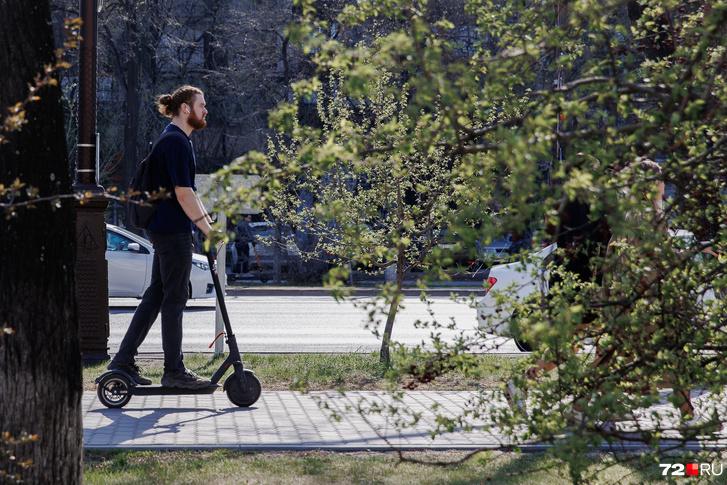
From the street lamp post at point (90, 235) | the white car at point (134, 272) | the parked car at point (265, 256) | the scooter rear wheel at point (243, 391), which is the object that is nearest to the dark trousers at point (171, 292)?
the scooter rear wheel at point (243, 391)

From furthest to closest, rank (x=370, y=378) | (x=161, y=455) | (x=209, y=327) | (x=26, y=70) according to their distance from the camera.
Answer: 1. (x=209, y=327)
2. (x=370, y=378)
3. (x=161, y=455)
4. (x=26, y=70)

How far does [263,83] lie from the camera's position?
30.5 meters

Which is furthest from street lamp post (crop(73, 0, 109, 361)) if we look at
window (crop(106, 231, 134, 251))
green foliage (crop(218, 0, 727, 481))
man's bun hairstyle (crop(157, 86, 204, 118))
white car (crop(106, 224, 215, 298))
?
window (crop(106, 231, 134, 251))

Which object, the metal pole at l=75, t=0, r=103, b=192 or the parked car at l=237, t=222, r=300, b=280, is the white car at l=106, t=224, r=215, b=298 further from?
the metal pole at l=75, t=0, r=103, b=192

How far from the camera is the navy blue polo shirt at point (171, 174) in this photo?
743 cm

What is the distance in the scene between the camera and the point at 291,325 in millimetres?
17281

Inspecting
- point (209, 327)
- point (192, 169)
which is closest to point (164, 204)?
point (192, 169)

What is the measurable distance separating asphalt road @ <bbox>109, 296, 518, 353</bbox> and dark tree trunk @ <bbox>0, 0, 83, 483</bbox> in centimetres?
662

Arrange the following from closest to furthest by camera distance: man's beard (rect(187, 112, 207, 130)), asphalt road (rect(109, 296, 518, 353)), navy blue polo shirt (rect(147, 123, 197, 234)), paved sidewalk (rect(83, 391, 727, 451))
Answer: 1. paved sidewalk (rect(83, 391, 727, 451))
2. navy blue polo shirt (rect(147, 123, 197, 234))
3. man's beard (rect(187, 112, 207, 130))
4. asphalt road (rect(109, 296, 518, 353))

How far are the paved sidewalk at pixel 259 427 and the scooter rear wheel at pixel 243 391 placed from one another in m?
0.06

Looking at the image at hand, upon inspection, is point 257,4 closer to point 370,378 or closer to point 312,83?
point 370,378

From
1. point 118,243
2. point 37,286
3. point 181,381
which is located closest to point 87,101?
point 181,381

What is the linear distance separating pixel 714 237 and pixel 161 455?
325 centimetres

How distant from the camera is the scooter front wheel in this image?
24.8ft
